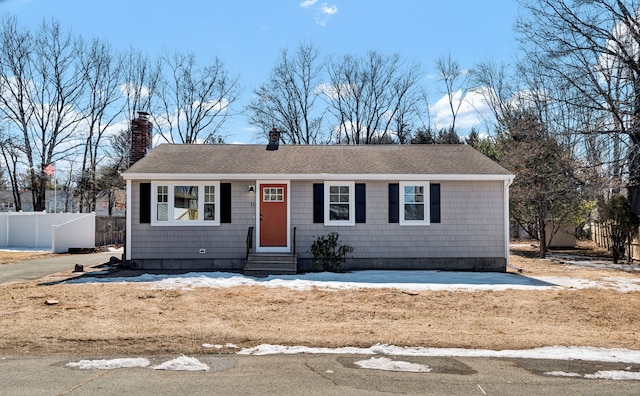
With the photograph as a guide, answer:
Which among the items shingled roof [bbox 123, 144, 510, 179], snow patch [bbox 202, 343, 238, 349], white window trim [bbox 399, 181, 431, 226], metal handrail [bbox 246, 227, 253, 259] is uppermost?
shingled roof [bbox 123, 144, 510, 179]

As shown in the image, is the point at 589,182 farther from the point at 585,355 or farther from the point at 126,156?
the point at 126,156

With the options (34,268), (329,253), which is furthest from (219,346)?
(34,268)

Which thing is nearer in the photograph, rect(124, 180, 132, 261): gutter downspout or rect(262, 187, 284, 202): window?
rect(124, 180, 132, 261): gutter downspout

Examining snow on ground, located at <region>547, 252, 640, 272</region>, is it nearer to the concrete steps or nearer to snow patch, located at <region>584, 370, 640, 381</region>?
the concrete steps

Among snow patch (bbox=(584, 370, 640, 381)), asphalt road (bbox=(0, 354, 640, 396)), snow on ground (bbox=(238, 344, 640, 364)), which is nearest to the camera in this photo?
asphalt road (bbox=(0, 354, 640, 396))

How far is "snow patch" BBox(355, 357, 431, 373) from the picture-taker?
547 cm

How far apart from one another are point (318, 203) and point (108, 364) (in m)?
9.37

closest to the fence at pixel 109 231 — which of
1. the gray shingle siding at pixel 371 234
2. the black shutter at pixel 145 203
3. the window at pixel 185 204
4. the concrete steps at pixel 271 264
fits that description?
the black shutter at pixel 145 203

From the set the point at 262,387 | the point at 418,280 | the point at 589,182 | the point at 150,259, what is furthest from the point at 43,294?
the point at 589,182

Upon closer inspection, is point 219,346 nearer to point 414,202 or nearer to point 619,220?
point 414,202

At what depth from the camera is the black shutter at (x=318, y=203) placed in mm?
14438

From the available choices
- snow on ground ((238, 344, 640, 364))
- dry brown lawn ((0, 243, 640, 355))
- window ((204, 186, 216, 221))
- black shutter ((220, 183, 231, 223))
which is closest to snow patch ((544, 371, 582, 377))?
snow on ground ((238, 344, 640, 364))

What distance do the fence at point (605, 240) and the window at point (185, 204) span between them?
14880 millimetres

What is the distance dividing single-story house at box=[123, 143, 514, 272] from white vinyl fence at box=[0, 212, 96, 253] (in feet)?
34.5
